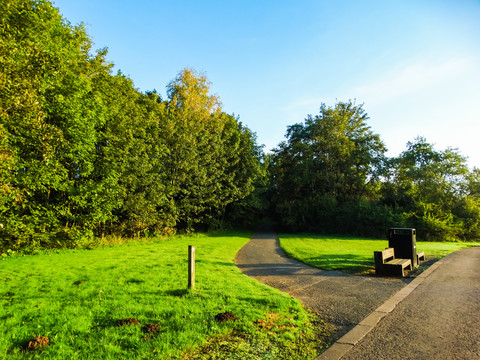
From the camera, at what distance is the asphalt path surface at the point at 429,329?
3637mm

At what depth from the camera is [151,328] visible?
165 inches

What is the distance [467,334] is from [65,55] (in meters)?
17.2

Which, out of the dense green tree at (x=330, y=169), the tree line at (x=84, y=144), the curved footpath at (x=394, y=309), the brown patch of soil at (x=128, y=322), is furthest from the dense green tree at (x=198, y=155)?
the brown patch of soil at (x=128, y=322)

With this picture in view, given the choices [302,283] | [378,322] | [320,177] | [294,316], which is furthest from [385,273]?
[320,177]

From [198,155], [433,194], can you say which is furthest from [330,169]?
[198,155]

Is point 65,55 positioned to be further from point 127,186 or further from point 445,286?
point 445,286

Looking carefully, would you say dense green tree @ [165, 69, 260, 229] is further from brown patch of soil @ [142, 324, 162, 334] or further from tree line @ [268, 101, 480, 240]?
brown patch of soil @ [142, 324, 162, 334]

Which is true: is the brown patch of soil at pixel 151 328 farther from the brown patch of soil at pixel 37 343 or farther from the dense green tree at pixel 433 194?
the dense green tree at pixel 433 194

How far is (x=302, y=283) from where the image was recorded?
7.73 m

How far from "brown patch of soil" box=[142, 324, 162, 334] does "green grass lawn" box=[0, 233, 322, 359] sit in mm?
87

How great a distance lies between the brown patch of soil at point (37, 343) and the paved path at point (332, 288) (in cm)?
427

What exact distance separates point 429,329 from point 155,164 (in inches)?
758

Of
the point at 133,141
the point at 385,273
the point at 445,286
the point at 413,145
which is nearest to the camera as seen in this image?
the point at 445,286

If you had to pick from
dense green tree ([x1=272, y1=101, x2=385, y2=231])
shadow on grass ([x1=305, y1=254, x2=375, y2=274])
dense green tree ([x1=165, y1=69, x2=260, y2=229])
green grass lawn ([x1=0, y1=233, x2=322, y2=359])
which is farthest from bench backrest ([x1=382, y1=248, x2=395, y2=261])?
dense green tree ([x1=272, y1=101, x2=385, y2=231])
